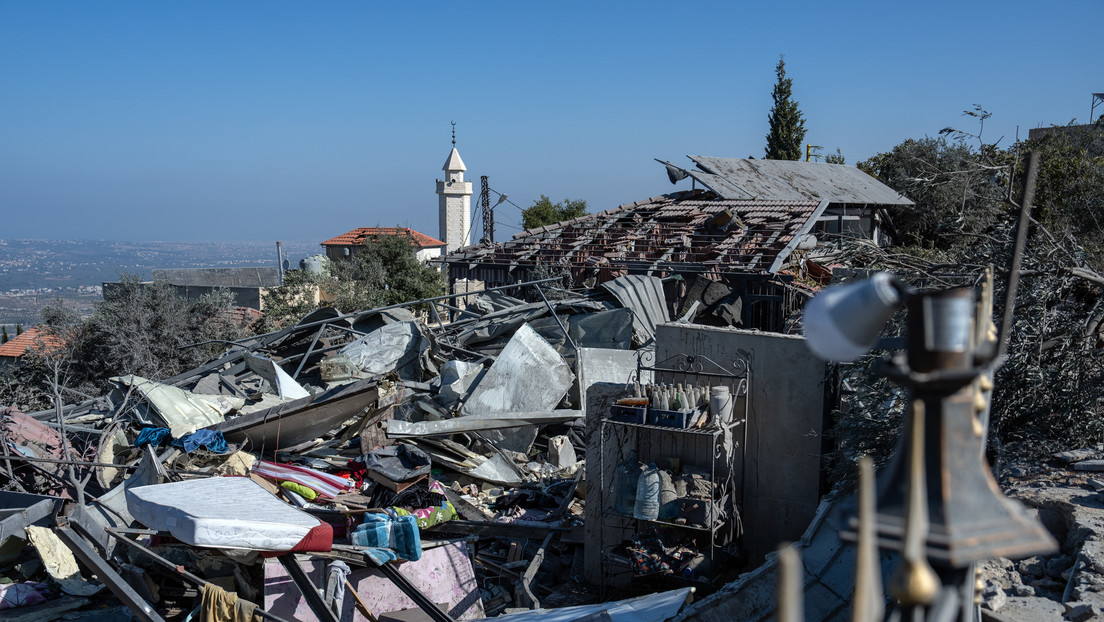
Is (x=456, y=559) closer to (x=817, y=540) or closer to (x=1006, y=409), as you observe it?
(x=817, y=540)

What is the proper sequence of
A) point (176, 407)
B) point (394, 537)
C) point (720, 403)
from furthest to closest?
point (176, 407) → point (720, 403) → point (394, 537)

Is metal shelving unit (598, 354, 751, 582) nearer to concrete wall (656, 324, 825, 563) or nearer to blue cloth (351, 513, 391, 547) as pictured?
concrete wall (656, 324, 825, 563)

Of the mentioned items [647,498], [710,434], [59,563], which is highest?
[710,434]

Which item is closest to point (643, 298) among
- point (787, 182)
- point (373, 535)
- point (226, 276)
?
point (373, 535)

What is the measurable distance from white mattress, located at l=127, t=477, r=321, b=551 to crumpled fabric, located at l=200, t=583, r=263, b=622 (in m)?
0.72

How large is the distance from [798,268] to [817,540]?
9.57m

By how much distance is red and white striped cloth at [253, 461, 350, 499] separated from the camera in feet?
25.3

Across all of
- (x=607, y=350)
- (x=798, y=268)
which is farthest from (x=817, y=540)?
(x=798, y=268)

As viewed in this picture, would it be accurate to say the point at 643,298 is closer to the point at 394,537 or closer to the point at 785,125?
the point at 394,537

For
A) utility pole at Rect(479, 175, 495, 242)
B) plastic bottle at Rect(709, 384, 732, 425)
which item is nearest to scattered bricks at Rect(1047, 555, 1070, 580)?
plastic bottle at Rect(709, 384, 732, 425)

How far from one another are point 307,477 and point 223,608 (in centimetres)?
324

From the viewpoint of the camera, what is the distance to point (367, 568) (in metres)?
5.91

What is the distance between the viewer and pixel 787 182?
24516mm

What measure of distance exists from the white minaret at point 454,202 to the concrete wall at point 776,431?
142 feet
